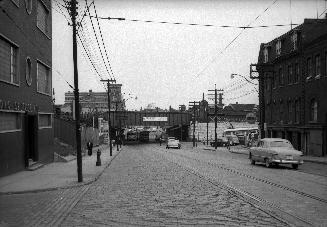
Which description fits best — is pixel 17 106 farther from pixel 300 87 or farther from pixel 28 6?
pixel 300 87

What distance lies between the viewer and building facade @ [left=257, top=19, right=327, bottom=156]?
39125 millimetres

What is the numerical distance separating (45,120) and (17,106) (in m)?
7.83

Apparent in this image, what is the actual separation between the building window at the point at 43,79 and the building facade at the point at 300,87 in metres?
15.5

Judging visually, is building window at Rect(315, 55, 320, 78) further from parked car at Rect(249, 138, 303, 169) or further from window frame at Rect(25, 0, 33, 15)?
window frame at Rect(25, 0, 33, 15)

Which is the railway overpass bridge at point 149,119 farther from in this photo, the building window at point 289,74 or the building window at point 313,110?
the building window at point 313,110

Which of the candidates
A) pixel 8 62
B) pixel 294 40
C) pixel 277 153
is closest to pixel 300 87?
pixel 294 40

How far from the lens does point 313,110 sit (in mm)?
41312

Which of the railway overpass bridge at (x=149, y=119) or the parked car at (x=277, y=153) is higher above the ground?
the railway overpass bridge at (x=149, y=119)

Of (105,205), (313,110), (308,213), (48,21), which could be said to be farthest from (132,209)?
(313,110)

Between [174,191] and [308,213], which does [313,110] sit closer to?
[174,191]

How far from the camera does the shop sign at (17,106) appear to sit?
20.1 metres

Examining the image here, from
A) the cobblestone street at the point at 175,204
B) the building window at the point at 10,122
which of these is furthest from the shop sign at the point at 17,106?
the cobblestone street at the point at 175,204

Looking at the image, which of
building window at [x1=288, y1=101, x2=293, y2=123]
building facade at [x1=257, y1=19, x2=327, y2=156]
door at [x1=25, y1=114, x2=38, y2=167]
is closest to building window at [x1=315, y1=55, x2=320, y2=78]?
building facade at [x1=257, y1=19, x2=327, y2=156]

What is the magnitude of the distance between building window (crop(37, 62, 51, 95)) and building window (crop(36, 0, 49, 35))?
Answer: 2.32 metres
